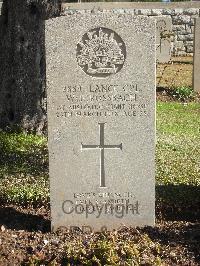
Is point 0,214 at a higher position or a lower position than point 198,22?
lower

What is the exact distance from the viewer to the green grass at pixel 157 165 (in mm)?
5394

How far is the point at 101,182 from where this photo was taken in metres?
4.48

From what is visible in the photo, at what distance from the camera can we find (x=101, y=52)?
4.24m

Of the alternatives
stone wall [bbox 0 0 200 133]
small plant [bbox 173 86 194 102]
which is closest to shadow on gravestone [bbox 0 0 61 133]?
stone wall [bbox 0 0 200 133]

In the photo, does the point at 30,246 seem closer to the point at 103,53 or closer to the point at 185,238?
the point at 185,238

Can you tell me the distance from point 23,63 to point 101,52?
3.30 metres

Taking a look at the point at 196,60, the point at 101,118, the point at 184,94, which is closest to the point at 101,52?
the point at 101,118

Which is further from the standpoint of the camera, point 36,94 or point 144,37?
point 36,94

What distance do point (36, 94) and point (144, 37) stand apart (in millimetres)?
3474

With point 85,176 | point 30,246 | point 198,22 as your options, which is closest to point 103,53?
point 85,176

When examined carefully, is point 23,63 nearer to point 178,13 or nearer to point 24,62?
point 24,62

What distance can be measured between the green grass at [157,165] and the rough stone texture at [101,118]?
0.88m

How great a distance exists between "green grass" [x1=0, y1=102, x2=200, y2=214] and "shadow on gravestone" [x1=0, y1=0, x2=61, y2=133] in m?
0.28

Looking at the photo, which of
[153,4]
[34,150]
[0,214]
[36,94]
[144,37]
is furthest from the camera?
[153,4]
